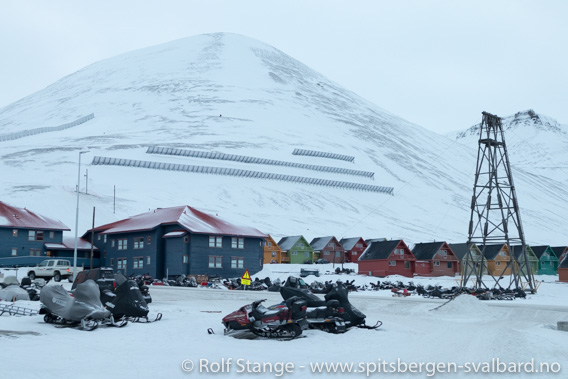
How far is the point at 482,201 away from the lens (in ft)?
586

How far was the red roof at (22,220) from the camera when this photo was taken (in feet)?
227

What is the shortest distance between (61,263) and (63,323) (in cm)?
3548

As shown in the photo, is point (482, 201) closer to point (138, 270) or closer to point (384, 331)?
point (138, 270)

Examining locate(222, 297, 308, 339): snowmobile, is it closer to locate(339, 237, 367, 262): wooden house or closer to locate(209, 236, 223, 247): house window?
locate(209, 236, 223, 247): house window

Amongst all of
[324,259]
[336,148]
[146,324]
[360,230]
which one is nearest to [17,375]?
[146,324]

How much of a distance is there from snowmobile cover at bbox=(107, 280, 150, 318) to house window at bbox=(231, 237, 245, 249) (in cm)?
4601

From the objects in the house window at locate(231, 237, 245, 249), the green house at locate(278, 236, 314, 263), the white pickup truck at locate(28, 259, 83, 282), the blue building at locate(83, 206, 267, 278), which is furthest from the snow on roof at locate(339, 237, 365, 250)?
the white pickup truck at locate(28, 259, 83, 282)

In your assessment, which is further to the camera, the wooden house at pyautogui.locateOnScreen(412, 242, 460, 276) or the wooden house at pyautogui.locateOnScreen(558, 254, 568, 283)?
the wooden house at pyautogui.locateOnScreen(412, 242, 460, 276)

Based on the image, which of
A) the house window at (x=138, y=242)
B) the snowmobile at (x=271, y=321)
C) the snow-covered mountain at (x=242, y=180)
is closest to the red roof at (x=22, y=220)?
the house window at (x=138, y=242)

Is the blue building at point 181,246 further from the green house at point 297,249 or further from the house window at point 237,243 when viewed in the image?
the green house at point 297,249

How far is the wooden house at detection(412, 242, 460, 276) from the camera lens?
80.4 m

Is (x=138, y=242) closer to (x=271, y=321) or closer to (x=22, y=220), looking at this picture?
(x=22, y=220)

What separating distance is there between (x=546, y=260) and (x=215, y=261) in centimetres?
5227

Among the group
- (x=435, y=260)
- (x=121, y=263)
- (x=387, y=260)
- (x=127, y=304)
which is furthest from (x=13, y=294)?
(x=435, y=260)
